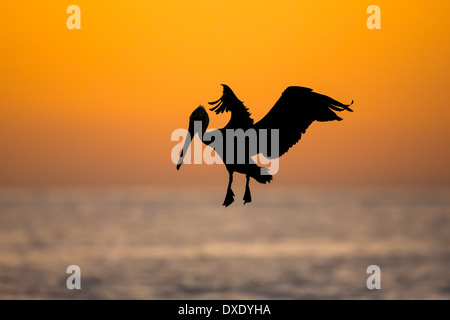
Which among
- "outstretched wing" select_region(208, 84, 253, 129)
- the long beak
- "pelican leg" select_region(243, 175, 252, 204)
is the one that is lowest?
"pelican leg" select_region(243, 175, 252, 204)

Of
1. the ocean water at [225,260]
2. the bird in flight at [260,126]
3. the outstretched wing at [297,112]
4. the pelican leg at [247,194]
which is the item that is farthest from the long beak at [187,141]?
the ocean water at [225,260]

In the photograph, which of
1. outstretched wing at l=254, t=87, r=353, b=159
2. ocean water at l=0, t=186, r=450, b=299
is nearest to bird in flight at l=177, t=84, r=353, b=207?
outstretched wing at l=254, t=87, r=353, b=159

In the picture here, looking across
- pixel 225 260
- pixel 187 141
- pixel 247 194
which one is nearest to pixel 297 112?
pixel 247 194

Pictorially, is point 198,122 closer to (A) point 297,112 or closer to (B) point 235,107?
(B) point 235,107

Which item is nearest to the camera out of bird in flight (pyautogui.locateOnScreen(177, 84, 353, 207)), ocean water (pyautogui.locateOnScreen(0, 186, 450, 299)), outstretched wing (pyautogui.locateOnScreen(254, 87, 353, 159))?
bird in flight (pyautogui.locateOnScreen(177, 84, 353, 207))

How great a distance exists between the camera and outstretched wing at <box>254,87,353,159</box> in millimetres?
6191

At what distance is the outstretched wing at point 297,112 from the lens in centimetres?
619

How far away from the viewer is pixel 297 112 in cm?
650

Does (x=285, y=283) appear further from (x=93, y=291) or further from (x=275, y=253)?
(x=275, y=253)

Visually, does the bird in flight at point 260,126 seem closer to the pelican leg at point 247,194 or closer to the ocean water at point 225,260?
the pelican leg at point 247,194

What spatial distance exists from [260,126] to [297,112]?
0.70 m

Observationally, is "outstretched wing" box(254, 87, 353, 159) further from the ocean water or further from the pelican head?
the ocean water

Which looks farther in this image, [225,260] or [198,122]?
[225,260]
